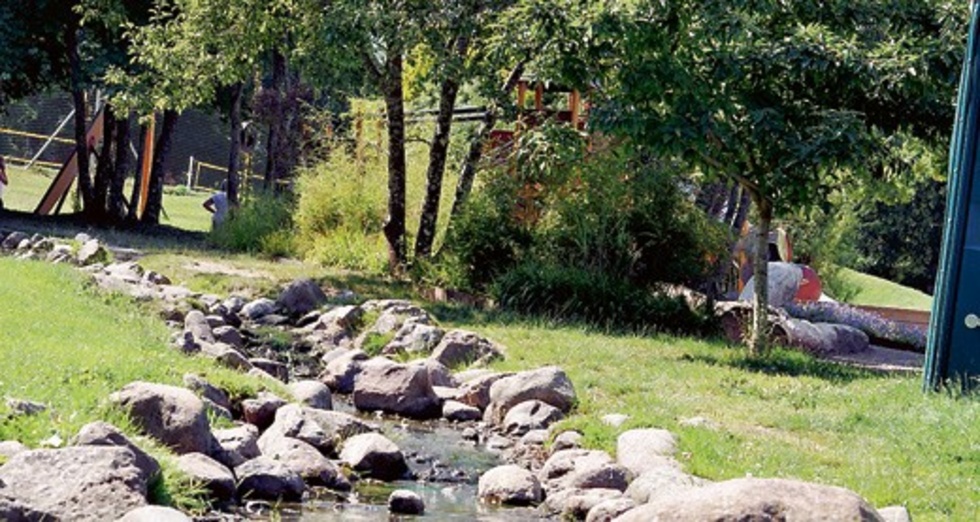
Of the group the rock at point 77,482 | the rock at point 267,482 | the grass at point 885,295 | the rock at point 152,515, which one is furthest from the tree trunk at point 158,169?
the rock at point 152,515

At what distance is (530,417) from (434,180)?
9176 millimetres

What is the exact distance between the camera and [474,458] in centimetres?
1027

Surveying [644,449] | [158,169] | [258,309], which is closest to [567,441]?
[644,449]

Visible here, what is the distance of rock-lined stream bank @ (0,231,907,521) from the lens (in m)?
6.55

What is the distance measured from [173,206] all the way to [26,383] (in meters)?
35.6

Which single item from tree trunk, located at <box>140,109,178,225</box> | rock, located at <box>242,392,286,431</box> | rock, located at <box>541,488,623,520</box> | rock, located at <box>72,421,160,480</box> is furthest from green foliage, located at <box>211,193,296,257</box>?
rock, located at <box>72,421,160,480</box>

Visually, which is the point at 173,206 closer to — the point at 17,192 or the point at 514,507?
the point at 17,192

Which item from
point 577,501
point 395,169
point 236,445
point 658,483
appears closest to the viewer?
point 658,483

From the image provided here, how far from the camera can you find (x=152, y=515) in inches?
249

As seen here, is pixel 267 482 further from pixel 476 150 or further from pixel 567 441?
pixel 476 150

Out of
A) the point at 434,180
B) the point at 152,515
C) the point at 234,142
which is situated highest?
the point at 234,142

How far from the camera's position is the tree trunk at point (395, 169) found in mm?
20031

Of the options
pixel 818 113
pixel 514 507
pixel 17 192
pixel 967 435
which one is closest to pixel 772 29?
pixel 818 113

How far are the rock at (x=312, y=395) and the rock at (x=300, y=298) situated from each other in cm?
613
